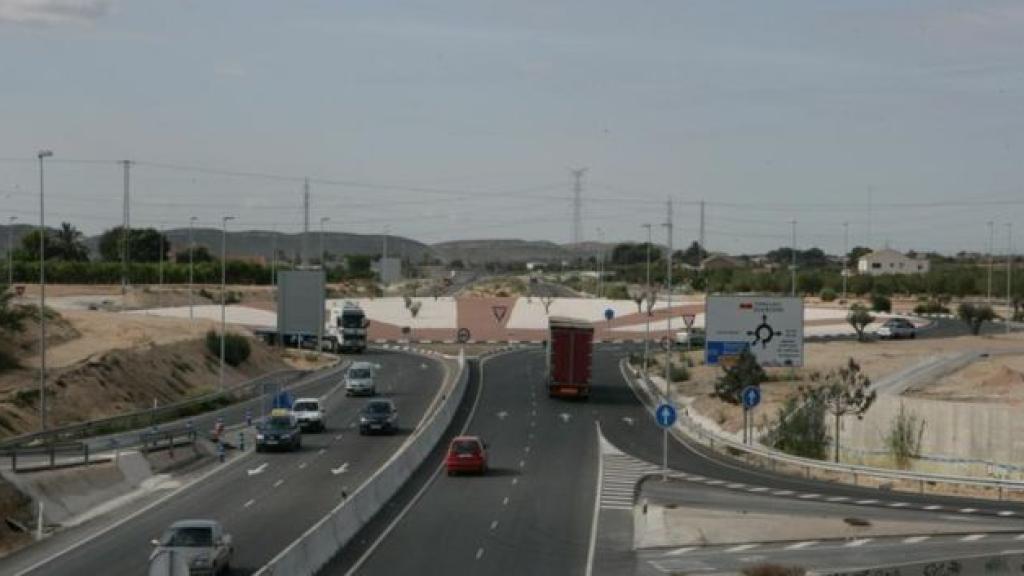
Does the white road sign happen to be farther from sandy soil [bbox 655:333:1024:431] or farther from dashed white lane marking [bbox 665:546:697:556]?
dashed white lane marking [bbox 665:546:697:556]

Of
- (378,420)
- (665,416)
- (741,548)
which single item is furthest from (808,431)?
(741,548)

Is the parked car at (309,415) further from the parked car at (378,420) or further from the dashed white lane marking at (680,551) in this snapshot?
the dashed white lane marking at (680,551)

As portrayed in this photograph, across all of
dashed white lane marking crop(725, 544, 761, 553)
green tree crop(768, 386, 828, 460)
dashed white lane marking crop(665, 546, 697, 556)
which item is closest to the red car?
dashed white lane marking crop(665, 546, 697, 556)

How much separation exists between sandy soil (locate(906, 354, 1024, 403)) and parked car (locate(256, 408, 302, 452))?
30.7m

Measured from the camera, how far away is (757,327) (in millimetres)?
70500

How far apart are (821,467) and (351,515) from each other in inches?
842

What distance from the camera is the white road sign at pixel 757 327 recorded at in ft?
230

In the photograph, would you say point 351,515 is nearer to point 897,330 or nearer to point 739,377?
point 739,377

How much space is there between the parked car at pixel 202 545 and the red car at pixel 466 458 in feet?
56.2

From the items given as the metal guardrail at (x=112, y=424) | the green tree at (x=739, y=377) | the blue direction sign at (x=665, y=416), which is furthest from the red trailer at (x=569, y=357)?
the blue direction sign at (x=665, y=416)

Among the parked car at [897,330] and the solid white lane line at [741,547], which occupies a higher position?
the parked car at [897,330]

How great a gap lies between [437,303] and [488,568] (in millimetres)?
137552

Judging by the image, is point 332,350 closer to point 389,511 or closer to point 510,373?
point 510,373

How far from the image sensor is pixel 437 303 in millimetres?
168000
